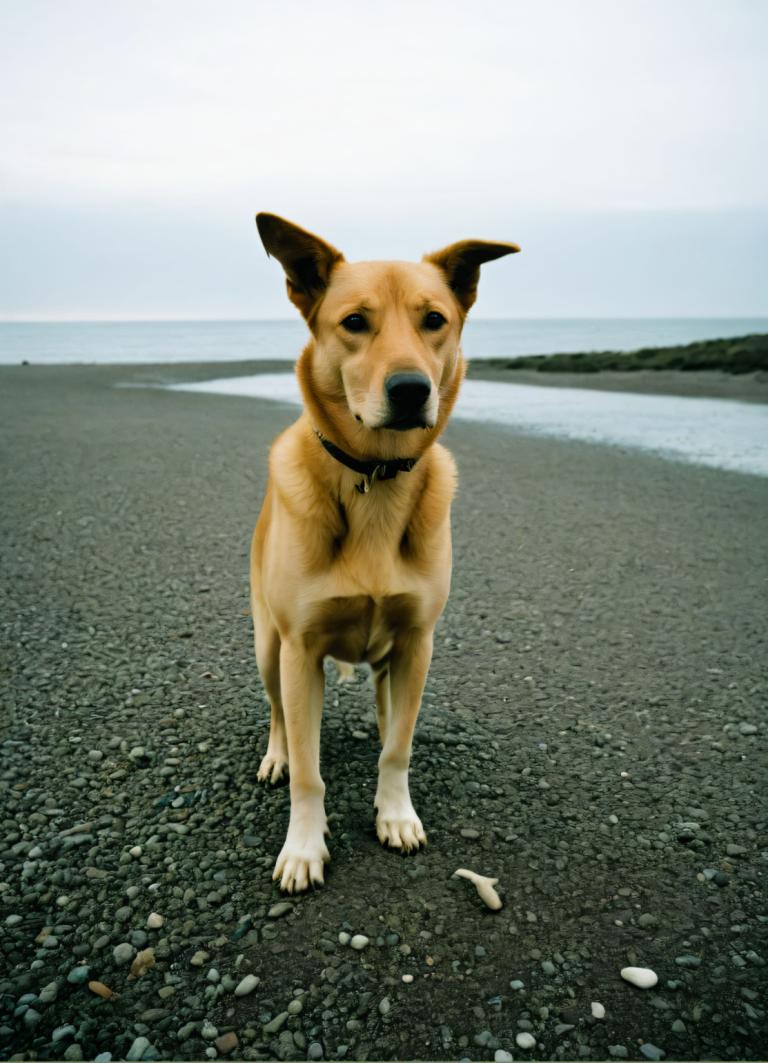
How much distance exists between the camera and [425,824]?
298 centimetres

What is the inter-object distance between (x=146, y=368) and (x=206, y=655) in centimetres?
2948

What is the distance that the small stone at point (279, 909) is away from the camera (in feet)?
8.04

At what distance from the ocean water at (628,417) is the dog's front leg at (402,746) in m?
8.93

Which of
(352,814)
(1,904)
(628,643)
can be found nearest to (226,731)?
(352,814)

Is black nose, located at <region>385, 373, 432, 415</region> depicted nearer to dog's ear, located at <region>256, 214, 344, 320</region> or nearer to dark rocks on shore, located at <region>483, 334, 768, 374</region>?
dog's ear, located at <region>256, 214, 344, 320</region>

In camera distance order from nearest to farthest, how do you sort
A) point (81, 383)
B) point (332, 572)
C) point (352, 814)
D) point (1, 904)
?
point (1, 904)
point (332, 572)
point (352, 814)
point (81, 383)

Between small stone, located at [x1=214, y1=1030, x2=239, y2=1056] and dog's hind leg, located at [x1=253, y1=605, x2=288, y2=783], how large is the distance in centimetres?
124

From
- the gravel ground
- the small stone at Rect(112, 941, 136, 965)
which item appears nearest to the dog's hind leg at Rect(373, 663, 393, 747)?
the gravel ground

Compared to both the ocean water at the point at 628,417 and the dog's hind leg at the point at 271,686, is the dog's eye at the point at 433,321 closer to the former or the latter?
the dog's hind leg at the point at 271,686

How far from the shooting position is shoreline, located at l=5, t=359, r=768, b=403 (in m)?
21.5

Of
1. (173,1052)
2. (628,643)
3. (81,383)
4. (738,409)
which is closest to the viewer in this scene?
(173,1052)

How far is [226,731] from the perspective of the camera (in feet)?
11.9

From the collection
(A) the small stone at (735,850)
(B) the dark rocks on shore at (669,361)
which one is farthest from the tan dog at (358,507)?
(B) the dark rocks on shore at (669,361)

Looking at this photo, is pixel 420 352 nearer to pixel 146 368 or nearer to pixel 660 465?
pixel 660 465
